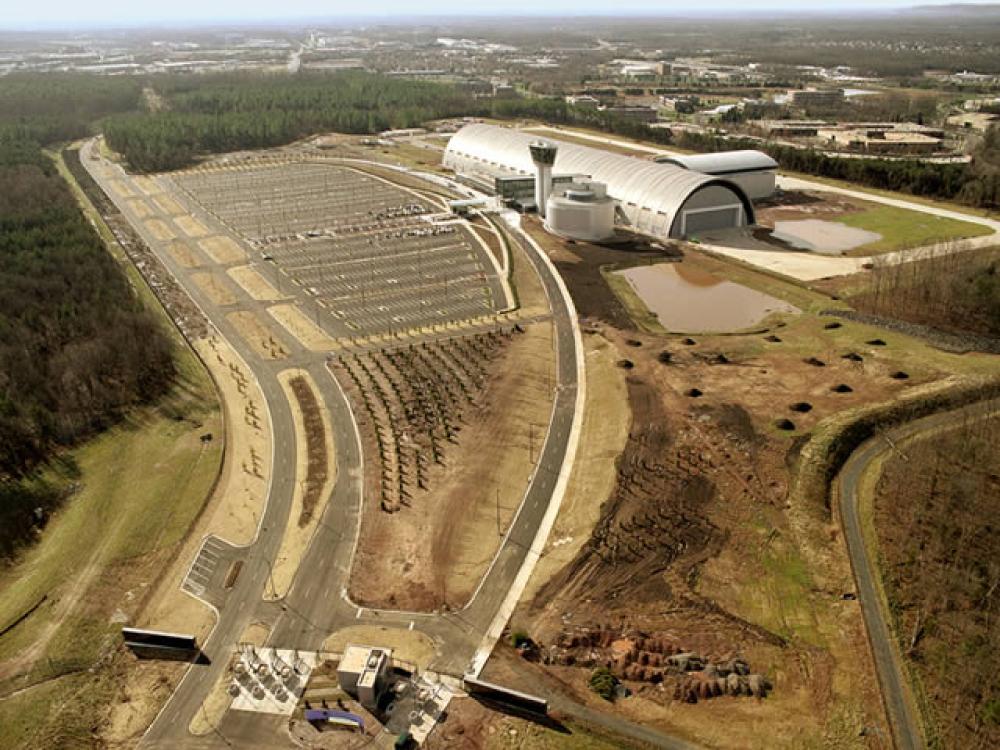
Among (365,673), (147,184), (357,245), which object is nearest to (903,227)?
(357,245)

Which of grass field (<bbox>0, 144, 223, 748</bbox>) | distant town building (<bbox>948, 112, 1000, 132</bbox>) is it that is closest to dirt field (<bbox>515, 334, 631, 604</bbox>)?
grass field (<bbox>0, 144, 223, 748</bbox>)

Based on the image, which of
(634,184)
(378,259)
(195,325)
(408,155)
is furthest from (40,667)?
(408,155)

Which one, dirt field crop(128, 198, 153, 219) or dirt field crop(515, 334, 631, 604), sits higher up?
dirt field crop(128, 198, 153, 219)

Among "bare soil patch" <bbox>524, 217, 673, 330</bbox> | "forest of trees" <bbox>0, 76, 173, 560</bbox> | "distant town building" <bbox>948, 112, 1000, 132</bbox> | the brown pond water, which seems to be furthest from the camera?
"distant town building" <bbox>948, 112, 1000, 132</bbox>

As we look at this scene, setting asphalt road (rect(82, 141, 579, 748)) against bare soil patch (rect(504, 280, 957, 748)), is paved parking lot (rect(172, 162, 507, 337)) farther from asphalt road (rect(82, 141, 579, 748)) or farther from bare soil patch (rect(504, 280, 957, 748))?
bare soil patch (rect(504, 280, 957, 748))

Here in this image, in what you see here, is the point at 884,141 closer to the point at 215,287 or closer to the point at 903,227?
the point at 903,227

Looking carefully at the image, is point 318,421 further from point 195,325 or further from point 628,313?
point 628,313

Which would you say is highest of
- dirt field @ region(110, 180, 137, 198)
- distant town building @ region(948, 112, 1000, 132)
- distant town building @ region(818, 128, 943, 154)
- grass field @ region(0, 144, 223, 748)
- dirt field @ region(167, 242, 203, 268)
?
distant town building @ region(948, 112, 1000, 132)
